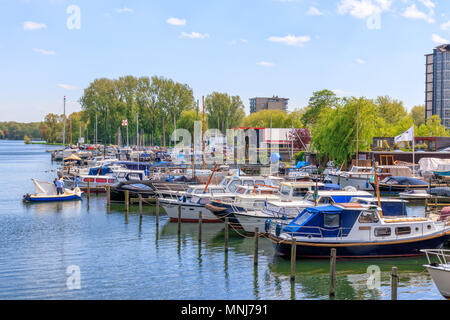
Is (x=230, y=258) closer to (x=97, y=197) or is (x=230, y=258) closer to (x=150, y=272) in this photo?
(x=150, y=272)

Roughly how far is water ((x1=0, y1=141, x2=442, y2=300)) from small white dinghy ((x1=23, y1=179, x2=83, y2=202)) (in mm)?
11106

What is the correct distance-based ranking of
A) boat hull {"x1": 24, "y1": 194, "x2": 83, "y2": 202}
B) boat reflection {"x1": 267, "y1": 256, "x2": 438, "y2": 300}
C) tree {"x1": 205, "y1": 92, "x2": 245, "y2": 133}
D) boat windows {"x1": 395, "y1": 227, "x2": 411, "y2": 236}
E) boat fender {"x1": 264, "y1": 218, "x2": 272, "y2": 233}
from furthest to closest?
tree {"x1": 205, "y1": 92, "x2": 245, "y2": 133} < boat hull {"x1": 24, "y1": 194, "x2": 83, "y2": 202} < boat fender {"x1": 264, "y1": 218, "x2": 272, "y2": 233} < boat windows {"x1": 395, "y1": 227, "x2": 411, "y2": 236} < boat reflection {"x1": 267, "y1": 256, "x2": 438, "y2": 300}

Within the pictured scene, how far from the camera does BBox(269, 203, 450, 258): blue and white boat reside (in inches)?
1046

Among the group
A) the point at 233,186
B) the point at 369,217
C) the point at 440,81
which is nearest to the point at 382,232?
the point at 369,217

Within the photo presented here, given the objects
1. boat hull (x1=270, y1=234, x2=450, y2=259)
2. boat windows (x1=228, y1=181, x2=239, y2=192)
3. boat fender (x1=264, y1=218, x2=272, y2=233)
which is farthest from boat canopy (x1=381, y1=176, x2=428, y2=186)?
boat fender (x1=264, y1=218, x2=272, y2=233)

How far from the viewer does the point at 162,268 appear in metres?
26.5

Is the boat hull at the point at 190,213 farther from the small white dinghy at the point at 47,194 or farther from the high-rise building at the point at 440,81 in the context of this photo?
the high-rise building at the point at 440,81

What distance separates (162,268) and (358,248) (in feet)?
34.8

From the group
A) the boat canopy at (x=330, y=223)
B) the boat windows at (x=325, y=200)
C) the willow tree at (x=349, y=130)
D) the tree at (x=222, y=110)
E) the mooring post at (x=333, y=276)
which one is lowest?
the mooring post at (x=333, y=276)

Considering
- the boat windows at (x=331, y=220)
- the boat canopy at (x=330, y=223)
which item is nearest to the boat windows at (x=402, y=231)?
the boat canopy at (x=330, y=223)

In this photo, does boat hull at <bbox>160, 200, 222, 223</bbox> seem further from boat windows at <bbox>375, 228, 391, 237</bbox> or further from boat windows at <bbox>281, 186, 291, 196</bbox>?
boat windows at <bbox>375, 228, 391, 237</bbox>

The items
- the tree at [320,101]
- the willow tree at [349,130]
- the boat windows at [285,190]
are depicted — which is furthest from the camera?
the tree at [320,101]

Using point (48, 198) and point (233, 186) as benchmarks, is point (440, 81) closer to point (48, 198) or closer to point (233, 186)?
point (233, 186)

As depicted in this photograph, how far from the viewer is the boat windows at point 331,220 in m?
26.7
